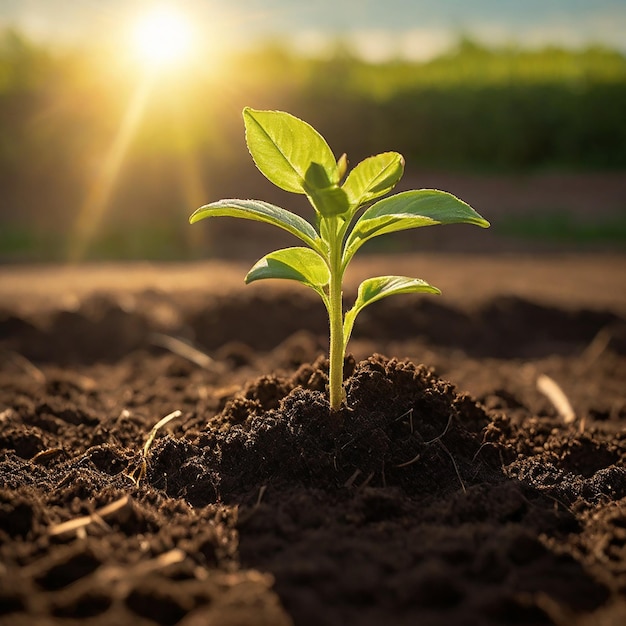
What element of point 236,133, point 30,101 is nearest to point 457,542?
point 236,133

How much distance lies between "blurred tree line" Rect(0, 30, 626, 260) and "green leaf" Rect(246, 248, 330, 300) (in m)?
10.8

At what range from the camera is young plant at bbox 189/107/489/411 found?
2.07 m

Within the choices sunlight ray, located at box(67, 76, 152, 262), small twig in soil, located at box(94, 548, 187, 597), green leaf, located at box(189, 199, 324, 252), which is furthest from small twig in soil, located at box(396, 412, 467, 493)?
sunlight ray, located at box(67, 76, 152, 262)

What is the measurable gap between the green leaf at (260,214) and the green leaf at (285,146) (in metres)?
0.10

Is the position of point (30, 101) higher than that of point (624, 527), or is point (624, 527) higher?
point (30, 101)

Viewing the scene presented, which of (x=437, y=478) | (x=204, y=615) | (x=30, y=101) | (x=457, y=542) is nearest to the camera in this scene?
(x=204, y=615)

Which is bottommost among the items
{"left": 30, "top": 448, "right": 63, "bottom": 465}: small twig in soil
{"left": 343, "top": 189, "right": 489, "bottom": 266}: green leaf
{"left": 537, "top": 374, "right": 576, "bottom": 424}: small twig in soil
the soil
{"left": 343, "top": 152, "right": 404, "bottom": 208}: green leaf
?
{"left": 537, "top": 374, "right": 576, "bottom": 424}: small twig in soil

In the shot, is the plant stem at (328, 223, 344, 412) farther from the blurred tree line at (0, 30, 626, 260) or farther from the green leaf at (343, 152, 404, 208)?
the blurred tree line at (0, 30, 626, 260)

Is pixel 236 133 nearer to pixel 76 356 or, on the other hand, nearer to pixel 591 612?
pixel 76 356

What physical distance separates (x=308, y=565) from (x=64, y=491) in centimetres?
81

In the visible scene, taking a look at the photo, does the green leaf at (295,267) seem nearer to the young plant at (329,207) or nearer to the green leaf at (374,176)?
the young plant at (329,207)

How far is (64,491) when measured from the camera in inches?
84.6

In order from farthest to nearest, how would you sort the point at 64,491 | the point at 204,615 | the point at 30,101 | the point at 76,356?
the point at 30,101, the point at 76,356, the point at 64,491, the point at 204,615

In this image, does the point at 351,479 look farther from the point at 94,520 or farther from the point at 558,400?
the point at 558,400
